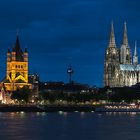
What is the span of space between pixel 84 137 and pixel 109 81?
5257 inches

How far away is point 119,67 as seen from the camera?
19038cm

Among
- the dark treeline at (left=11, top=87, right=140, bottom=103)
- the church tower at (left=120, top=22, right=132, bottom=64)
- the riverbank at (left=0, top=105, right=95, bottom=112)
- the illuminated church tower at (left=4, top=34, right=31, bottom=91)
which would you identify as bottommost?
the riverbank at (left=0, top=105, right=95, bottom=112)

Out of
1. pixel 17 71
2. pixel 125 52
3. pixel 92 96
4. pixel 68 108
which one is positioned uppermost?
pixel 125 52

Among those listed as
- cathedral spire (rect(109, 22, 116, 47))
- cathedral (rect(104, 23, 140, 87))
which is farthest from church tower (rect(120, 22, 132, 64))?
cathedral spire (rect(109, 22, 116, 47))

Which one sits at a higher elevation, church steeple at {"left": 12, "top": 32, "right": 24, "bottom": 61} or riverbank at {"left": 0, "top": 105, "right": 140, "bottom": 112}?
church steeple at {"left": 12, "top": 32, "right": 24, "bottom": 61}

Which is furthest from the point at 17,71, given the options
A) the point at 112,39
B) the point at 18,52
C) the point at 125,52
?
the point at 125,52

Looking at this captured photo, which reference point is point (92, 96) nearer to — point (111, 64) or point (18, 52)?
point (18, 52)

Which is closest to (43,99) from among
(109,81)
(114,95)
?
(114,95)

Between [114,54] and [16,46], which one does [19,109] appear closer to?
[16,46]

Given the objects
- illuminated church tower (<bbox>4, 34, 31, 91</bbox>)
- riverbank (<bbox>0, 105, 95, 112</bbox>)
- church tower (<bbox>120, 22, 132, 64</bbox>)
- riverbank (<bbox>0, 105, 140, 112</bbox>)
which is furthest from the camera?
church tower (<bbox>120, 22, 132, 64</bbox>)

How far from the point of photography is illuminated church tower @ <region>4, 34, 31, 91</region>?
6063 inches

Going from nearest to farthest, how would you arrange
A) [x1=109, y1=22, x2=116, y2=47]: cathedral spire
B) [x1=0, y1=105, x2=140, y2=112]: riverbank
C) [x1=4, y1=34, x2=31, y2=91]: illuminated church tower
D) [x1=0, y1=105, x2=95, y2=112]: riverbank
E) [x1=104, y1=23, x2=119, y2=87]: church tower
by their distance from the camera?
[x1=0, y1=105, x2=95, y2=112]: riverbank, [x1=0, y1=105, x2=140, y2=112]: riverbank, [x1=4, y1=34, x2=31, y2=91]: illuminated church tower, [x1=109, y1=22, x2=116, y2=47]: cathedral spire, [x1=104, y1=23, x2=119, y2=87]: church tower

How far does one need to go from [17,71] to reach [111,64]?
42610 mm

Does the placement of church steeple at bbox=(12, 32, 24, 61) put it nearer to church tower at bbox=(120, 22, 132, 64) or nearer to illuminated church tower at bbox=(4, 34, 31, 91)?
illuminated church tower at bbox=(4, 34, 31, 91)
